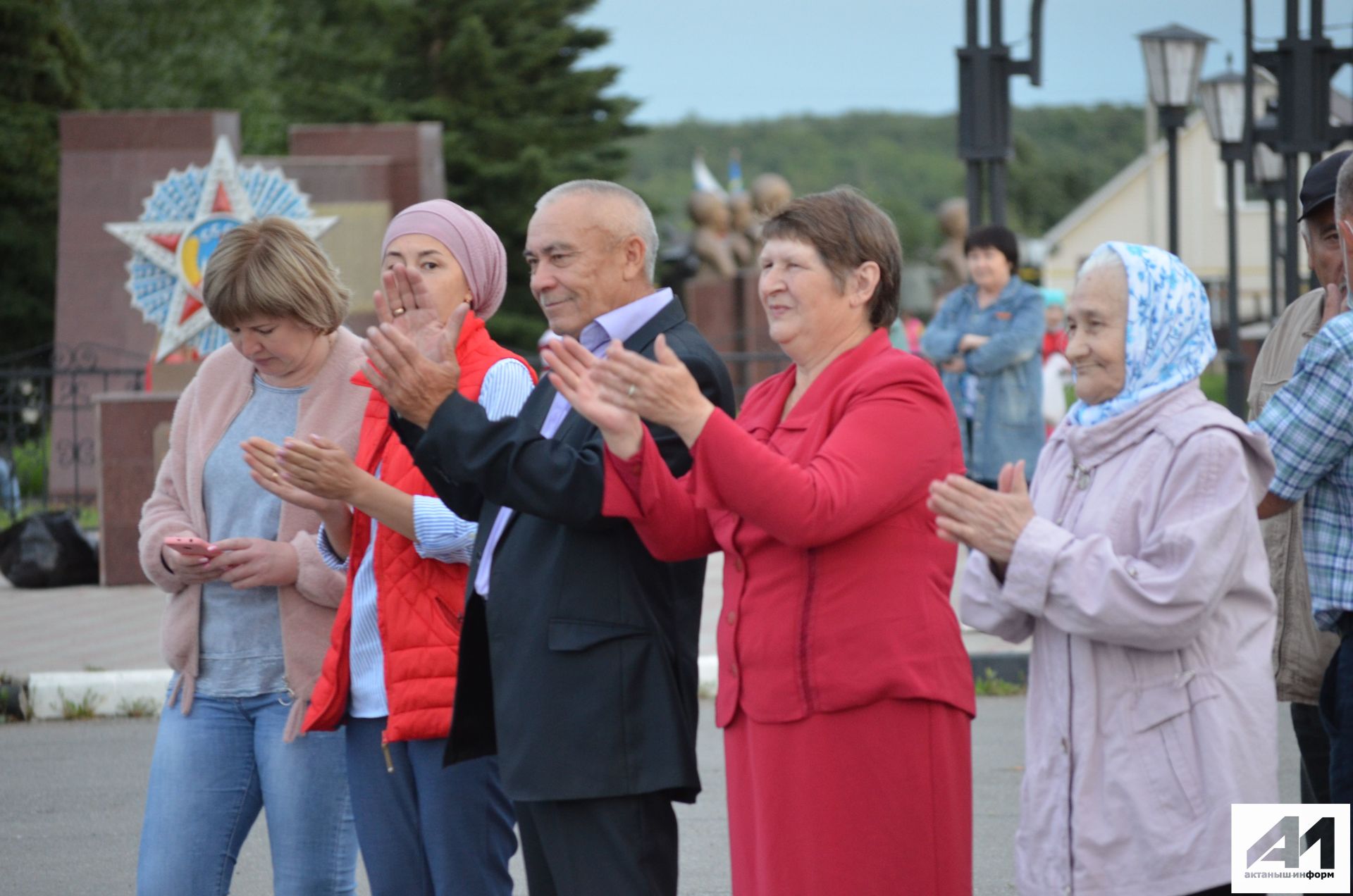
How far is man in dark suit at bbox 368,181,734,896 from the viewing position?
3.16 metres

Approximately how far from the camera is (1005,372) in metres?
9.10

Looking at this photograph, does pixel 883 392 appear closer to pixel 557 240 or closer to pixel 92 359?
pixel 557 240

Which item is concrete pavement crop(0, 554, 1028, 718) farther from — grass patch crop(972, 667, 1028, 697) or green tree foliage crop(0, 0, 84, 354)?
green tree foliage crop(0, 0, 84, 354)

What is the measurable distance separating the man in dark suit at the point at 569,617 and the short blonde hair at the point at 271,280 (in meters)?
0.53

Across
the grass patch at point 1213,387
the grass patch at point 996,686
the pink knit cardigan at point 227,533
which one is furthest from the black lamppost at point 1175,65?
the grass patch at point 1213,387

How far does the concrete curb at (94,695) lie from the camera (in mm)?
7797

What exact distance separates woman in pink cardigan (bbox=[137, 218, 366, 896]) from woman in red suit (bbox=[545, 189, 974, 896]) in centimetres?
109

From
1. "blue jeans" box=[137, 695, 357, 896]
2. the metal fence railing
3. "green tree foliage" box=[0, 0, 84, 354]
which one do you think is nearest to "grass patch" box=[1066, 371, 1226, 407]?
"green tree foliage" box=[0, 0, 84, 354]

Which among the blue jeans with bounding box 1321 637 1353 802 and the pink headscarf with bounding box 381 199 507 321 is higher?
the pink headscarf with bounding box 381 199 507 321

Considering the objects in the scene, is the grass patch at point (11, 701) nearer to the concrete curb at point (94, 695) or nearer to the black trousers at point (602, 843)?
the concrete curb at point (94, 695)

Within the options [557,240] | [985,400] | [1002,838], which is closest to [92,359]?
[985,400]

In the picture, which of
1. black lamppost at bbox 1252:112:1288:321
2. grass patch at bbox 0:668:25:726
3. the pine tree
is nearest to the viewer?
grass patch at bbox 0:668:25:726

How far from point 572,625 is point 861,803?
673mm

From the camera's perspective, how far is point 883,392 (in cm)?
307
